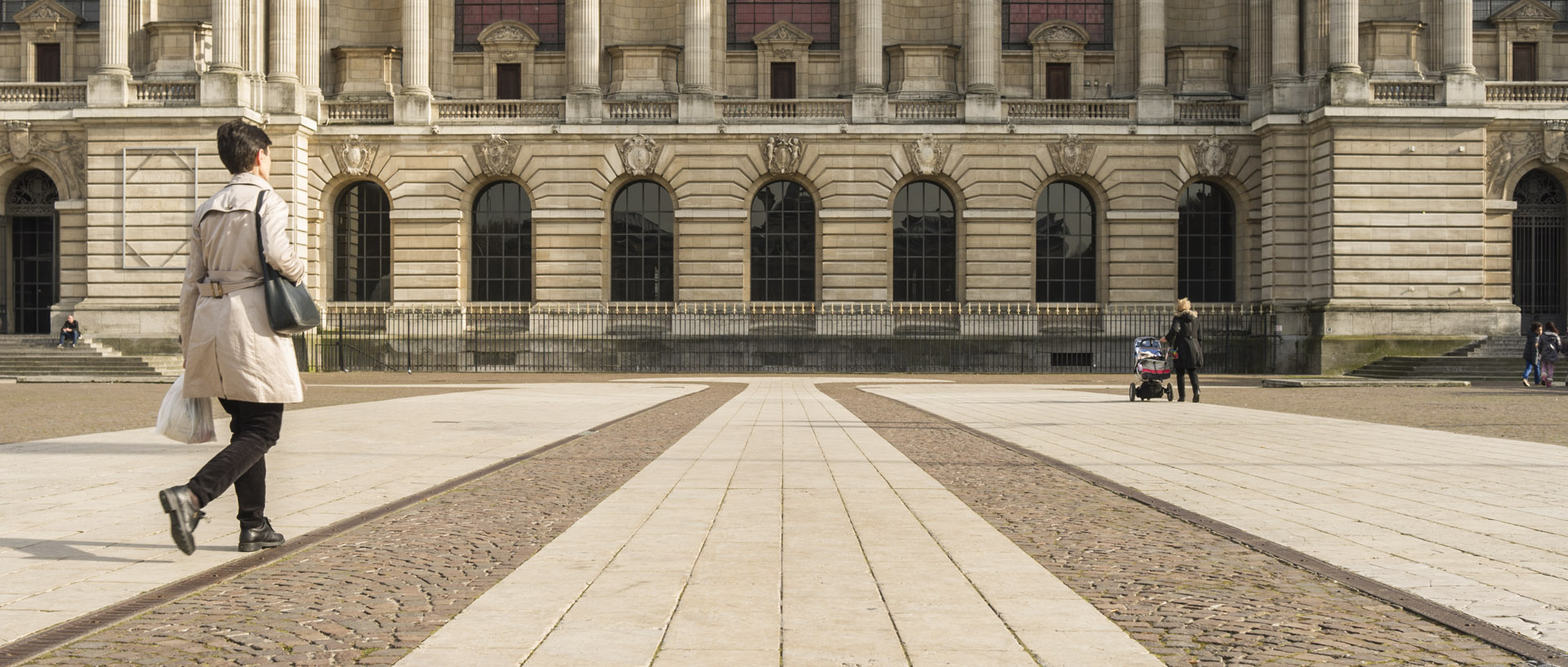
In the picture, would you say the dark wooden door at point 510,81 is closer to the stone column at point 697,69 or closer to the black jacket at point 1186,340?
the stone column at point 697,69

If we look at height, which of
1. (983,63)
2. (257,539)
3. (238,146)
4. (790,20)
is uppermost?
(790,20)

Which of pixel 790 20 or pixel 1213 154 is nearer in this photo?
pixel 1213 154

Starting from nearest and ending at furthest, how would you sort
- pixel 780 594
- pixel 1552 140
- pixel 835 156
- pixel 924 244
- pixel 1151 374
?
pixel 780 594 < pixel 1151 374 < pixel 1552 140 < pixel 835 156 < pixel 924 244

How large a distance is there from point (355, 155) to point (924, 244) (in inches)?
774

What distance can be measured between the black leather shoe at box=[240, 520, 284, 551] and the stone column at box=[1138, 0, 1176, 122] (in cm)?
3815

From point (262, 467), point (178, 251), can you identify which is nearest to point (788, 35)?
point (178, 251)

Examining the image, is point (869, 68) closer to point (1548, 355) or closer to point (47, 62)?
point (1548, 355)

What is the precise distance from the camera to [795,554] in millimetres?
6246

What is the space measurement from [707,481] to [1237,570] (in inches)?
177

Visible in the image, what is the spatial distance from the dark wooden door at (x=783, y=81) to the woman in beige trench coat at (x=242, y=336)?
38.3 m

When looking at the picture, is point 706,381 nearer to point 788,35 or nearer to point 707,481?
point 788,35

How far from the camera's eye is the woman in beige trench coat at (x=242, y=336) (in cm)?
613

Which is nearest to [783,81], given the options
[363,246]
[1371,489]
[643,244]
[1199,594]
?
[643,244]

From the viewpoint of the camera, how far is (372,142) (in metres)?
40.8
